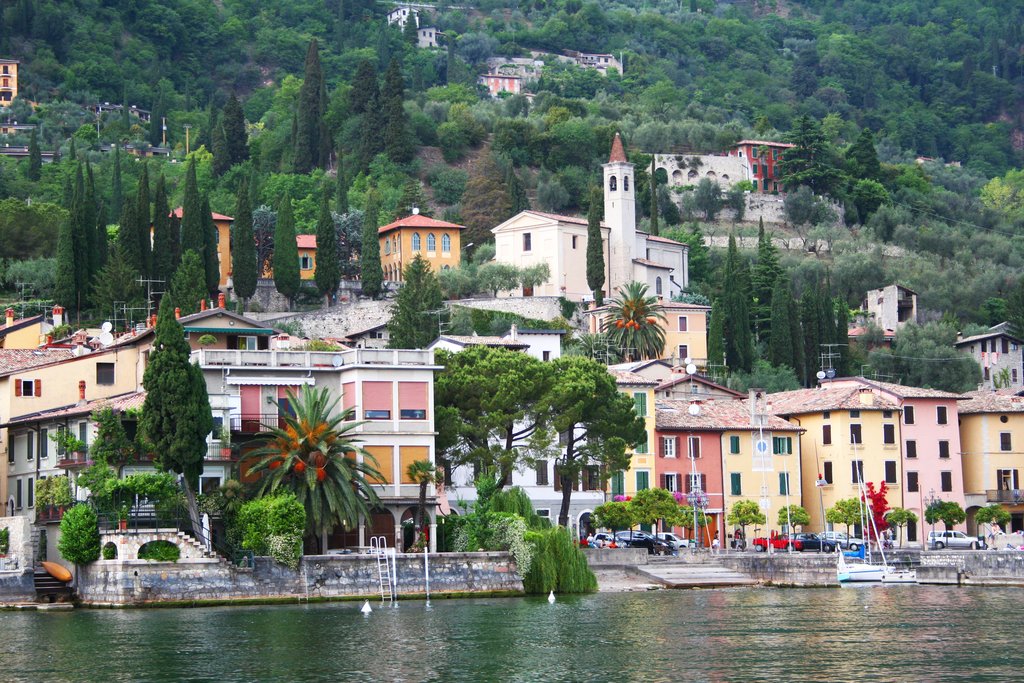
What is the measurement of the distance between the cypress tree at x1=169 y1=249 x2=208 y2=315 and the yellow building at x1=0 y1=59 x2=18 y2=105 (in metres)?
109

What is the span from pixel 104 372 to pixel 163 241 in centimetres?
3383

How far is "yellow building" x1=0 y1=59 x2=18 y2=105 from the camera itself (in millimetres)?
198375

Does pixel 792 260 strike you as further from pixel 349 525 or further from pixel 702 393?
pixel 349 525

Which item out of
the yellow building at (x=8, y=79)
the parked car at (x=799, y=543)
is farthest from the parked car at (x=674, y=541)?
the yellow building at (x=8, y=79)

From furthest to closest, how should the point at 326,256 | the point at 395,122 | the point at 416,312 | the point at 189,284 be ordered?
1. the point at 395,122
2. the point at 326,256
3. the point at 416,312
4. the point at 189,284

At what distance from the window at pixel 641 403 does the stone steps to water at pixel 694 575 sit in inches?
488

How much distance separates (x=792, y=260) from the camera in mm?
140000

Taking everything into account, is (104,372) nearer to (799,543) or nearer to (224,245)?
(799,543)

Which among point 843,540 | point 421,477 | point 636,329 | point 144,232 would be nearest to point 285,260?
point 144,232

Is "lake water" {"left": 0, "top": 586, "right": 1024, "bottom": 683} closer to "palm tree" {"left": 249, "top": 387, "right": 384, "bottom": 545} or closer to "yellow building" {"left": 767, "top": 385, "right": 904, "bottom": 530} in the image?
"palm tree" {"left": 249, "top": 387, "right": 384, "bottom": 545}

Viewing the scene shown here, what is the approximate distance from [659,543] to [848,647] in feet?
87.3

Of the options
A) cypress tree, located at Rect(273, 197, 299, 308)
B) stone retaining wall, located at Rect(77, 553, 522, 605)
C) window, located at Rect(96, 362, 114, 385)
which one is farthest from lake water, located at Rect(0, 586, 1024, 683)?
cypress tree, located at Rect(273, 197, 299, 308)

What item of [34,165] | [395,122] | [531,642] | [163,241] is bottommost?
[531,642]

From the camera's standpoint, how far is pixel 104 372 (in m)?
67.1
